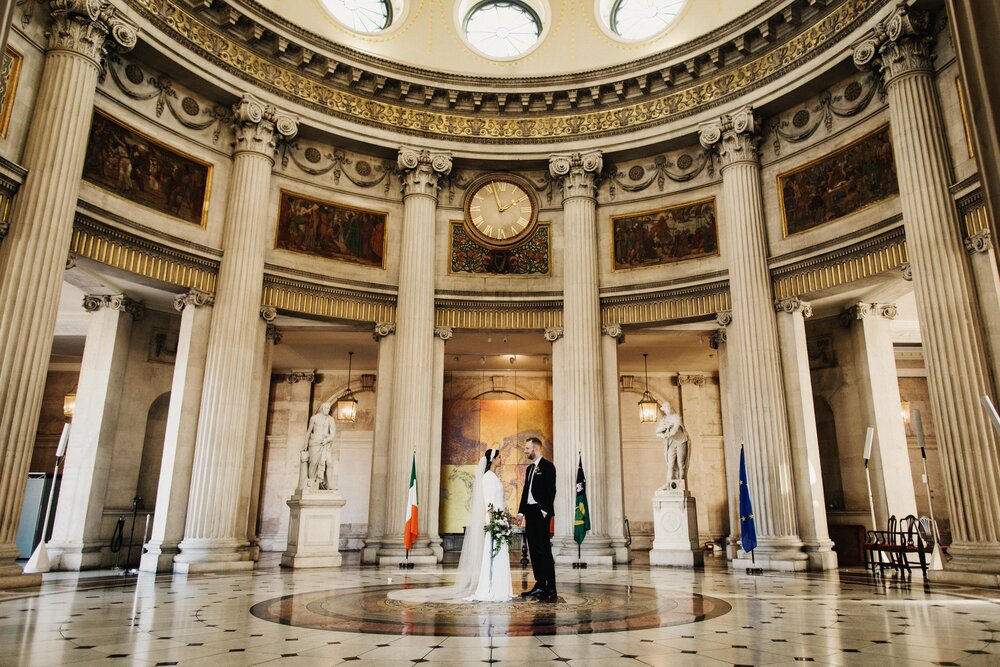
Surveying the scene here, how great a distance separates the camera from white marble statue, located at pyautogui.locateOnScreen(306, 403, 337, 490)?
14.0 metres

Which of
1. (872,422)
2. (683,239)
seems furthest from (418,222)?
(872,422)

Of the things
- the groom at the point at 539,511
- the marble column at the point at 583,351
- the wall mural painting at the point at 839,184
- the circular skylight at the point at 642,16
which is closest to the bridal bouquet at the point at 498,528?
the groom at the point at 539,511

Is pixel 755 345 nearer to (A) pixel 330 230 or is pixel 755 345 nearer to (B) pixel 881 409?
(B) pixel 881 409

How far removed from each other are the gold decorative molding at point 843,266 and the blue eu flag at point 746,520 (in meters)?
4.17

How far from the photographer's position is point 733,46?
15117 mm

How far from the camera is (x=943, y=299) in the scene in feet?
35.9

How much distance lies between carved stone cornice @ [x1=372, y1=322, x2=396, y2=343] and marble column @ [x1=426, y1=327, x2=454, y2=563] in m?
1.08

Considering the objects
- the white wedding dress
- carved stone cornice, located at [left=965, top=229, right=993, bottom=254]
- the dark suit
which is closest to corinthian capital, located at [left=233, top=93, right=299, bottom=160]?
the dark suit

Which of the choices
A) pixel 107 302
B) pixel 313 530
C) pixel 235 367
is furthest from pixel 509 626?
pixel 107 302

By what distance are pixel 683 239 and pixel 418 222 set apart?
657 centimetres

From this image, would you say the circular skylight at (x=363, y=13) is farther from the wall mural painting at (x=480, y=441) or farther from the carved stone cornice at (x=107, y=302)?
the wall mural painting at (x=480, y=441)

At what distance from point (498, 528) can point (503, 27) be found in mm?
15094

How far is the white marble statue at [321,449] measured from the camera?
14047 mm

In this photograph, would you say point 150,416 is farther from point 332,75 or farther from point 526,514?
point 526,514
